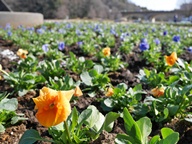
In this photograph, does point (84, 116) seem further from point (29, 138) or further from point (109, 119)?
point (29, 138)

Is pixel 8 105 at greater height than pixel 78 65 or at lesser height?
greater

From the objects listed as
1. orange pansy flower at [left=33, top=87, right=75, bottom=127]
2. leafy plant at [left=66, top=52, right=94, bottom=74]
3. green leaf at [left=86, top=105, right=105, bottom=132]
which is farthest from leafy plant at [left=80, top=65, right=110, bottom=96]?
orange pansy flower at [left=33, top=87, right=75, bottom=127]

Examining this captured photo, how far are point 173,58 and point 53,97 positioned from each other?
1.67 metres

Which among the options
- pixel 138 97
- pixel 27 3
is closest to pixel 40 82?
pixel 138 97

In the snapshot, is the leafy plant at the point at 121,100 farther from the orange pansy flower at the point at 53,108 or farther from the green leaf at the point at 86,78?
the orange pansy flower at the point at 53,108

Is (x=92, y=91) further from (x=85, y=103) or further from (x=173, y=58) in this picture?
(x=173, y=58)

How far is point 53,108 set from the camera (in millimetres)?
1249

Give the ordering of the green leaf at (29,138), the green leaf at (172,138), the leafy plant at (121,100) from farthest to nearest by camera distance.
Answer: the leafy plant at (121,100), the green leaf at (29,138), the green leaf at (172,138)

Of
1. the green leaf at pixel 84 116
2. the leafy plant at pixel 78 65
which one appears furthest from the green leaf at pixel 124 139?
the leafy plant at pixel 78 65

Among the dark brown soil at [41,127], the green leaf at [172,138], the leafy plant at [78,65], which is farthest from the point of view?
the leafy plant at [78,65]

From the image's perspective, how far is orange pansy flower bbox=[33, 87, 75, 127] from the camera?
4.09 ft

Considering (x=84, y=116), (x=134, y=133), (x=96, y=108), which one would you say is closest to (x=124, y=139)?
(x=134, y=133)

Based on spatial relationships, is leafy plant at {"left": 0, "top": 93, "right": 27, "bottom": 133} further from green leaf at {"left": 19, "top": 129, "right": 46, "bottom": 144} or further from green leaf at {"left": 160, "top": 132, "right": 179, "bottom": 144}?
green leaf at {"left": 160, "top": 132, "right": 179, "bottom": 144}

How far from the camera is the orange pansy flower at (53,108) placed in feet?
4.09
